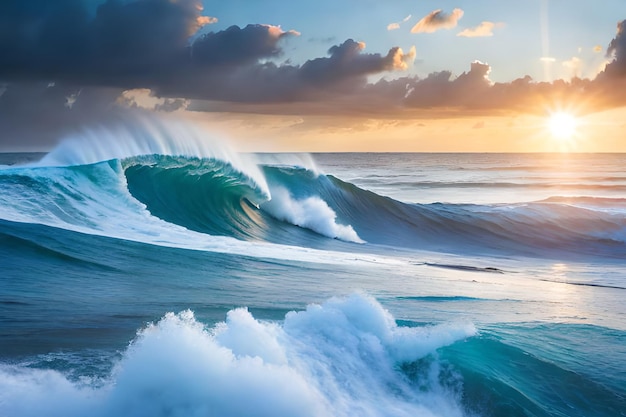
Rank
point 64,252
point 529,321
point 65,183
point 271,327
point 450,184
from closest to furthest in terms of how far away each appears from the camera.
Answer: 1. point 271,327
2. point 529,321
3. point 64,252
4. point 65,183
5. point 450,184

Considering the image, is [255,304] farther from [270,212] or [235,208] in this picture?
[270,212]

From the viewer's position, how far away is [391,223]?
20500mm

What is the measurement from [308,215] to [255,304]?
11.0 m

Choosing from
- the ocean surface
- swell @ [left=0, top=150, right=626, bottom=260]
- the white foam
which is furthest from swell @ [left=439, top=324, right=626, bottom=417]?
the white foam

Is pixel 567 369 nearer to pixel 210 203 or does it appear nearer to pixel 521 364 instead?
pixel 521 364

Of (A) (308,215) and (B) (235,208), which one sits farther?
(A) (308,215)

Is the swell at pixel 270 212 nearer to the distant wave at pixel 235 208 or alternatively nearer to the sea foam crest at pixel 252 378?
the distant wave at pixel 235 208

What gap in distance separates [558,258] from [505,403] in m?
13.3

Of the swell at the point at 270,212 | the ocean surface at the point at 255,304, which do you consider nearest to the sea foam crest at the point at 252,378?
the ocean surface at the point at 255,304

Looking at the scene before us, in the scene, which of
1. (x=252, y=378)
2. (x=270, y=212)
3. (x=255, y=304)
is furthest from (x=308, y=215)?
(x=252, y=378)

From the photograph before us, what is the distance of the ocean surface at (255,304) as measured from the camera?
3.68 m

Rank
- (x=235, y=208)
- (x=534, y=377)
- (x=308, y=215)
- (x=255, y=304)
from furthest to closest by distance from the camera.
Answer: (x=308, y=215)
(x=235, y=208)
(x=255, y=304)
(x=534, y=377)

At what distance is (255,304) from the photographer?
22.2ft

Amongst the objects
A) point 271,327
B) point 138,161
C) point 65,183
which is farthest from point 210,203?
point 271,327
